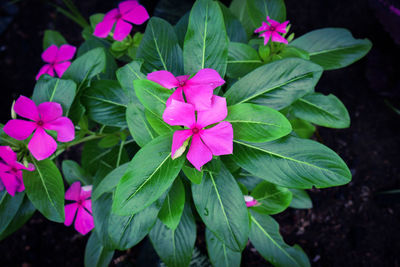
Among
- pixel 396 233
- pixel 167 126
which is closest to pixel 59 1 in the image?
pixel 167 126

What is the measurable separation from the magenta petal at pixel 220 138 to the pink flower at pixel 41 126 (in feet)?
1.66

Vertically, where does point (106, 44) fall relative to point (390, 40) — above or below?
above

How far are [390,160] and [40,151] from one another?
85.9 inches

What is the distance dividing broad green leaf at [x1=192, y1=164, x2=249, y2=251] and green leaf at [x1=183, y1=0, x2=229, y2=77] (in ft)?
1.21

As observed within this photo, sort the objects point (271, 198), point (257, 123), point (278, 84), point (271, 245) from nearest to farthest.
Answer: point (257, 123) < point (278, 84) < point (271, 198) < point (271, 245)

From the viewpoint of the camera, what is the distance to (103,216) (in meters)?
1.26

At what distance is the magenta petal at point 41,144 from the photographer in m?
1.00

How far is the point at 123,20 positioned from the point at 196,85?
24.6 inches

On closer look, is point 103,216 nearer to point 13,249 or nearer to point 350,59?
point 350,59

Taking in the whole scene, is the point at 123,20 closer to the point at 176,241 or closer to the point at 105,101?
the point at 105,101

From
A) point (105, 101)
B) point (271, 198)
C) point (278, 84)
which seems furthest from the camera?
point (271, 198)

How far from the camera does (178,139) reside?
2.66 ft

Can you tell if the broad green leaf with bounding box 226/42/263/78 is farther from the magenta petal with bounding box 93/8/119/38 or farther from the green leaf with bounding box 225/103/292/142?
the magenta petal with bounding box 93/8/119/38

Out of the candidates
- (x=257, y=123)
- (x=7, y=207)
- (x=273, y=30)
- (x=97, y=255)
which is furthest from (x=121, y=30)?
(x=97, y=255)
